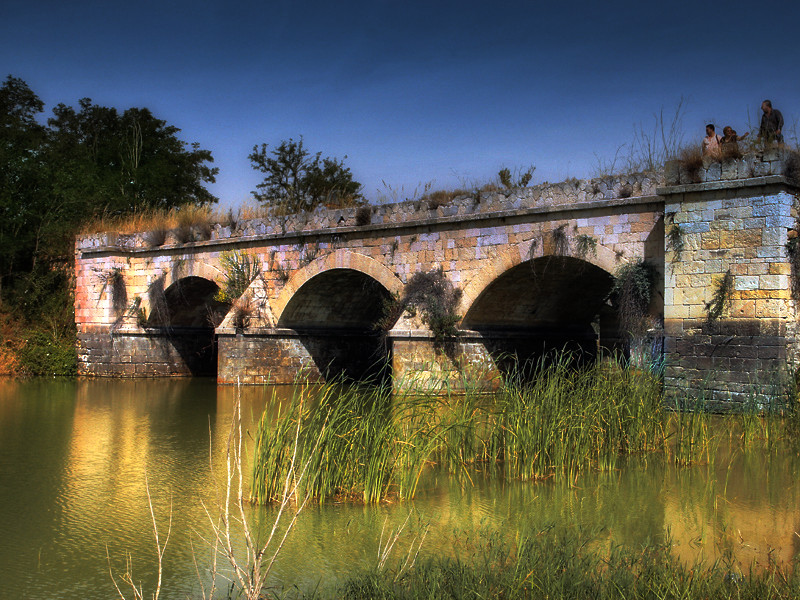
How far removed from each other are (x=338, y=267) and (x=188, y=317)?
6.35m

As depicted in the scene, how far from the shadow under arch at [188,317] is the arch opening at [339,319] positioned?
2.01 metres

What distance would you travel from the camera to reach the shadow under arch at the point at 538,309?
1421 cm

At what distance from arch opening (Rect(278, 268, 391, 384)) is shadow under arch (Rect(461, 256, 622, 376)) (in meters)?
2.61

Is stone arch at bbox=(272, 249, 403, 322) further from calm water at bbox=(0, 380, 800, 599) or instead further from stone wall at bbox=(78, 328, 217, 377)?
calm water at bbox=(0, 380, 800, 599)

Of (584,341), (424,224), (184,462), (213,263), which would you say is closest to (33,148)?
(213,263)

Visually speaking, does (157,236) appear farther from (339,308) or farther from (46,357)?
(339,308)

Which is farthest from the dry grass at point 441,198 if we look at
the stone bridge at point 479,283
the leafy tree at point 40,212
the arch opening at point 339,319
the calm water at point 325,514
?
the leafy tree at point 40,212

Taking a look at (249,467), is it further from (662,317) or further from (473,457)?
(662,317)

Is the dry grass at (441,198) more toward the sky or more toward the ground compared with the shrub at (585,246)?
more toward the sky

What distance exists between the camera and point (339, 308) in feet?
61.6

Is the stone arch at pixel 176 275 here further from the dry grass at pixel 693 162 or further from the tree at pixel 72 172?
the dry grass at pixel 693 162

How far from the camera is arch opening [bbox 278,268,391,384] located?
1745 centimetres

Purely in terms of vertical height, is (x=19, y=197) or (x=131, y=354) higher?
(x=19, y=197)

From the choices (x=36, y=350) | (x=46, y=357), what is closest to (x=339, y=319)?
(x=46, y=357)
